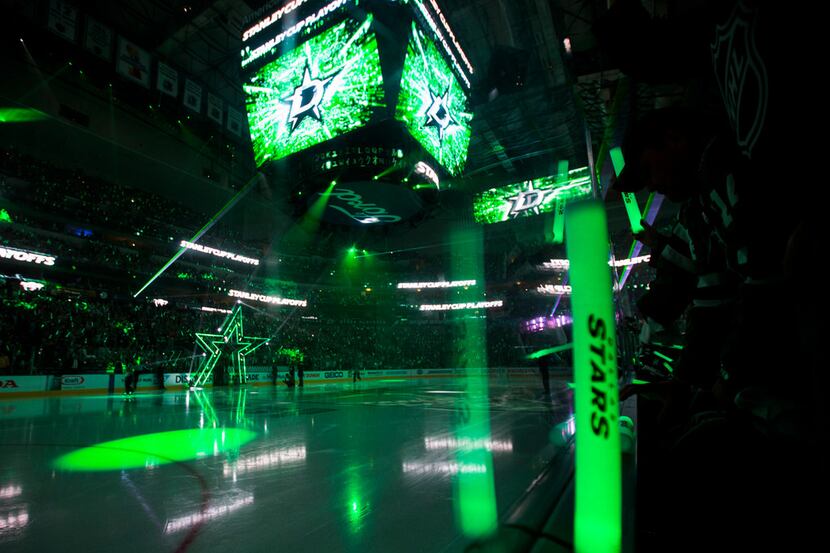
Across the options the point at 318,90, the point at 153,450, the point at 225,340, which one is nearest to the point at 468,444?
the point at 153,450

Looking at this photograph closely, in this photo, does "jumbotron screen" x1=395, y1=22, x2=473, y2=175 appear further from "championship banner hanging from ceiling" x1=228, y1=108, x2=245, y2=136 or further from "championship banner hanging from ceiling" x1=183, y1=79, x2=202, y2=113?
"championship banner hanging from ceiling" x1=228, y1=108, x2=245, y2=136

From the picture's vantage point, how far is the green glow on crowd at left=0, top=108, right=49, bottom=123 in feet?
44.6

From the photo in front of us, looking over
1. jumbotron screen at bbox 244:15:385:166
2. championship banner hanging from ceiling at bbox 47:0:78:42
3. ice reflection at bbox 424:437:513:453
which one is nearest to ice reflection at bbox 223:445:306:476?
ice reflection at bbox 424:437:513:453

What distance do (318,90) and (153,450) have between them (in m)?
6.27

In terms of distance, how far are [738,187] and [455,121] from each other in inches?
341

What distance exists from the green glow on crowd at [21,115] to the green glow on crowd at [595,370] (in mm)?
19222

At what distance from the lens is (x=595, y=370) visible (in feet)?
2.30

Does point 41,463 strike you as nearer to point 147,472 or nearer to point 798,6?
point 147,472

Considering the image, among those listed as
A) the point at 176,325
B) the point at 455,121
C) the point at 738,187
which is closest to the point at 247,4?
the point at 455,121

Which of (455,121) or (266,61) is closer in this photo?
(266,61)

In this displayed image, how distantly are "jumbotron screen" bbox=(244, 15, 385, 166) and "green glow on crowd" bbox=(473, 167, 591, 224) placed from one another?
14.3 feet

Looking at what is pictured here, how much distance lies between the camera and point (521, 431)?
4383 millimetres

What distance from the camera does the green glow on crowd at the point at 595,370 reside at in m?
0.67

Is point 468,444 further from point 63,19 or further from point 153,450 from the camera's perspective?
point 63,19
